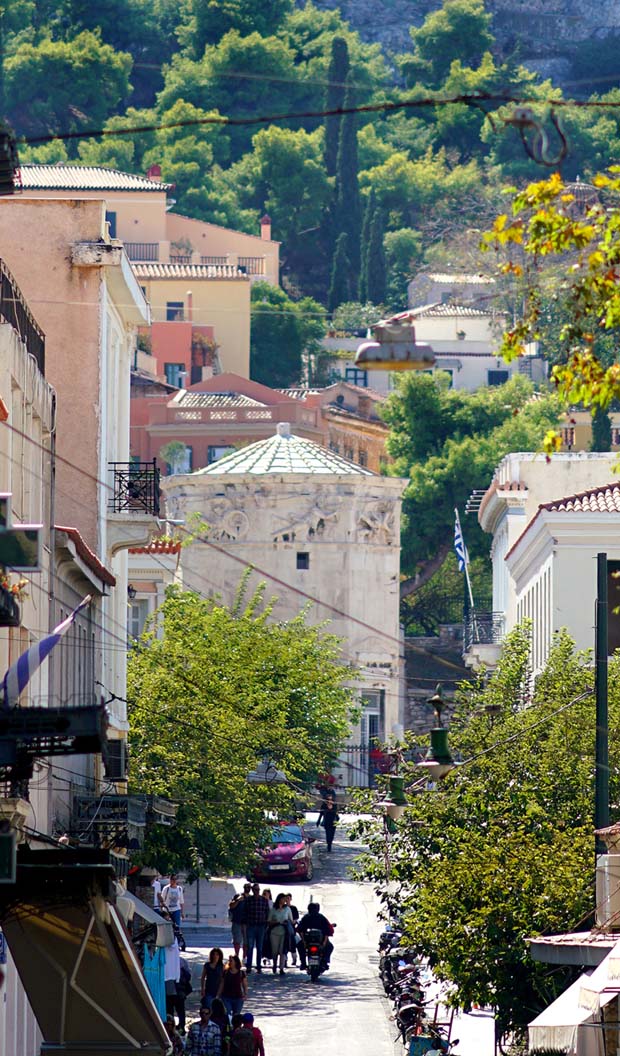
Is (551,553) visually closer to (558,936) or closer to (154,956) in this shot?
(154,956)

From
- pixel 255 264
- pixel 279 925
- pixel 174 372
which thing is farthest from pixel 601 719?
pixel 255 264

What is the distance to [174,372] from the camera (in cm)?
12938

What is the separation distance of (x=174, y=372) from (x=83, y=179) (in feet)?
55.5

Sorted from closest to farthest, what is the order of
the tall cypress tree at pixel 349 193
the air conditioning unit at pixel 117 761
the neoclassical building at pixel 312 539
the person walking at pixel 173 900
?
the air conditioning unit at pixel 117 761 < the person walking at pixel 173 900 < the neoclassical building at pixel 312 539 < the tall cypress tree at pixel 349 193

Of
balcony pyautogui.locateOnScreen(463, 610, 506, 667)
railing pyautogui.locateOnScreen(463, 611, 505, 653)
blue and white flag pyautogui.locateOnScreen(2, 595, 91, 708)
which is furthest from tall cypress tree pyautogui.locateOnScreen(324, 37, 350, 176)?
blue and white flag pyautogui.locateOnScreen(2, 595, 91, 708)

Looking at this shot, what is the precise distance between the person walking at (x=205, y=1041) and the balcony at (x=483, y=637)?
37039 mm

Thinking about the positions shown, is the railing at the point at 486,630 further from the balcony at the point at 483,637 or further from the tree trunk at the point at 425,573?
the tree trunk at the point at 425,573

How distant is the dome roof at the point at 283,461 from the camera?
86562 mm

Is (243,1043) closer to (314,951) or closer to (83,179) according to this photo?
(314,951)

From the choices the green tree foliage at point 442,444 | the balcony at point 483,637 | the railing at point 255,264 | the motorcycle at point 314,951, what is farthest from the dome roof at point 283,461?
the railing at point 255,264

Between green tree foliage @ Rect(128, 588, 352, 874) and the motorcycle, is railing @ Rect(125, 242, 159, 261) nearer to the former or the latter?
green tree foliage @ Rect(128, 588, 352, 874)

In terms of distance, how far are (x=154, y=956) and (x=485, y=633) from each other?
37952 mm

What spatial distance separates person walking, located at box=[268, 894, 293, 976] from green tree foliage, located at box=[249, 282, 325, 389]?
331 feet

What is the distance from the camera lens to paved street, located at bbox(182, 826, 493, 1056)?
32.9 m
